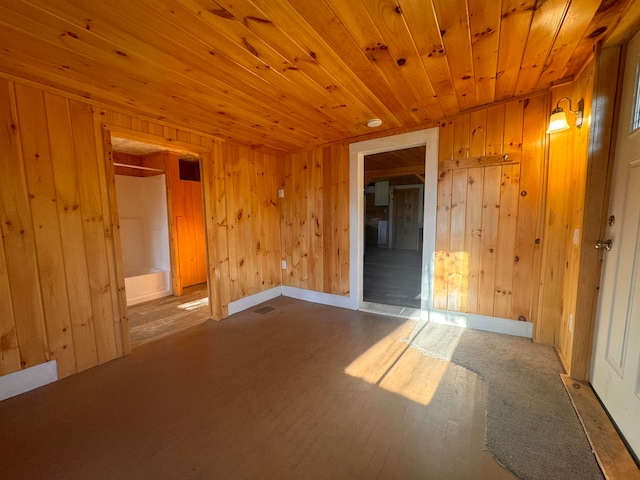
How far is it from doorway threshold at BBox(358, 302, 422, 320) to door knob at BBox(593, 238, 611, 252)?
5.71 feet

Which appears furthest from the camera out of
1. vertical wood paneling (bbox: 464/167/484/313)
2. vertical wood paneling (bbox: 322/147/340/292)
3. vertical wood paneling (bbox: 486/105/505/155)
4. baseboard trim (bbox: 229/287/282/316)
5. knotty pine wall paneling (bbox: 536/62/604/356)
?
vertical wood paneling (bbox: 322/147/340/292)

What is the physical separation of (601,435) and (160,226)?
528cm

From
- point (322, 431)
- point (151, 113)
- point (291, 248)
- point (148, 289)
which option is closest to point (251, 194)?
Result: point (291, 248)

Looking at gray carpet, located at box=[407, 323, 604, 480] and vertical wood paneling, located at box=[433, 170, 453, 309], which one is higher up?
vertical wood paneling, located at box=[433, 170, 453, 309]

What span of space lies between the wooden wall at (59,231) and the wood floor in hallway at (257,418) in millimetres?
331

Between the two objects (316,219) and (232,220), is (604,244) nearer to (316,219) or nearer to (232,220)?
(316,219)

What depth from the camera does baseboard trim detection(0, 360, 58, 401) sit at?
5.82 feet

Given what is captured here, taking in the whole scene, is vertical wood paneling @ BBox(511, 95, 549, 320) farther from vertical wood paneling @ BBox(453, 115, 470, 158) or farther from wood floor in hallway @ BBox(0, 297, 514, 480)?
wood floor in hallway @ BBox(0, 297, 514, 480)

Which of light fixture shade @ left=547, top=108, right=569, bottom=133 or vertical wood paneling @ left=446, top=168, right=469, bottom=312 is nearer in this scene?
light fixture shade @ left=547, top=108, right=569, bottom=133

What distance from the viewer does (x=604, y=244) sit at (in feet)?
5.23

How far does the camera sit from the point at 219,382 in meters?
1.94

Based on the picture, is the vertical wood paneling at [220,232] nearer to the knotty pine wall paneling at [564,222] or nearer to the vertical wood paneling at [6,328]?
the vertical wood paneling at [6,328]

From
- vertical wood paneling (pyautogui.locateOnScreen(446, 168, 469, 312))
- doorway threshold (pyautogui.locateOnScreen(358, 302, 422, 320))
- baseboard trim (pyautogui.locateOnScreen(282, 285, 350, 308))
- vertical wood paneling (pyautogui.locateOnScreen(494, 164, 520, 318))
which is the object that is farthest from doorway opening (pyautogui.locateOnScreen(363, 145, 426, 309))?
vertical wood paneling (pyautogui.locateOnScreen(494, 164, 520, 318))

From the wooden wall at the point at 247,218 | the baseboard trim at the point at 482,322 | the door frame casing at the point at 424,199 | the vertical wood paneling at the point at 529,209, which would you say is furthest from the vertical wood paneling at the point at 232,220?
the vertical wood paneling at the point at 529,209
